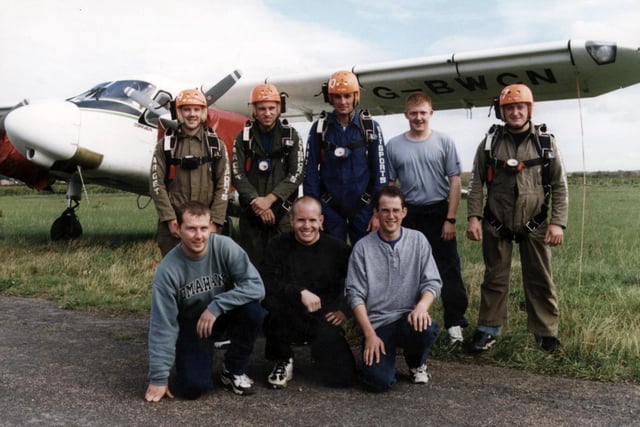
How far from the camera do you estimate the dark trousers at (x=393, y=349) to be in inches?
135

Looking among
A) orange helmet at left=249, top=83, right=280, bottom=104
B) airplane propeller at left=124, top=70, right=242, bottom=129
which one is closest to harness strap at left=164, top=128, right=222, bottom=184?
orange helmet at left=249, top=83, right=280, bottom=104

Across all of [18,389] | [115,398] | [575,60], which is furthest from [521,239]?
[575,60]

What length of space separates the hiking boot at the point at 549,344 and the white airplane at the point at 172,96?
4150 millimetres

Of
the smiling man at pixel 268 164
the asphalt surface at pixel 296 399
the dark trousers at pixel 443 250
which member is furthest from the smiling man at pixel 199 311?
the dark trousers at pixel 443 250

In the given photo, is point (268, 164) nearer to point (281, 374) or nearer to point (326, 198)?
point (326, 198)

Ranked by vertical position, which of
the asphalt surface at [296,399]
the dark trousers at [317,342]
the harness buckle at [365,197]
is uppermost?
the harness buckle at [365,197]

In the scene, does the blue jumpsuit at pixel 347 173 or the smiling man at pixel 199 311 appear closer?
the smiling man at pixel 199 311

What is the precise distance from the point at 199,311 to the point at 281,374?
0.61 m

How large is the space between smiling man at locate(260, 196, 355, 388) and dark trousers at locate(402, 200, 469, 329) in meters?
0.81

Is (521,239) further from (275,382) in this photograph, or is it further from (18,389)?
(18,389)

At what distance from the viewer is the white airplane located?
7.45 m

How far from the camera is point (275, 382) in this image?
3.51 m

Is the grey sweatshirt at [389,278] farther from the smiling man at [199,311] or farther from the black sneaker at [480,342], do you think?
the black sneaker at [480,342]

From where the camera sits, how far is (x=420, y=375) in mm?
3600
